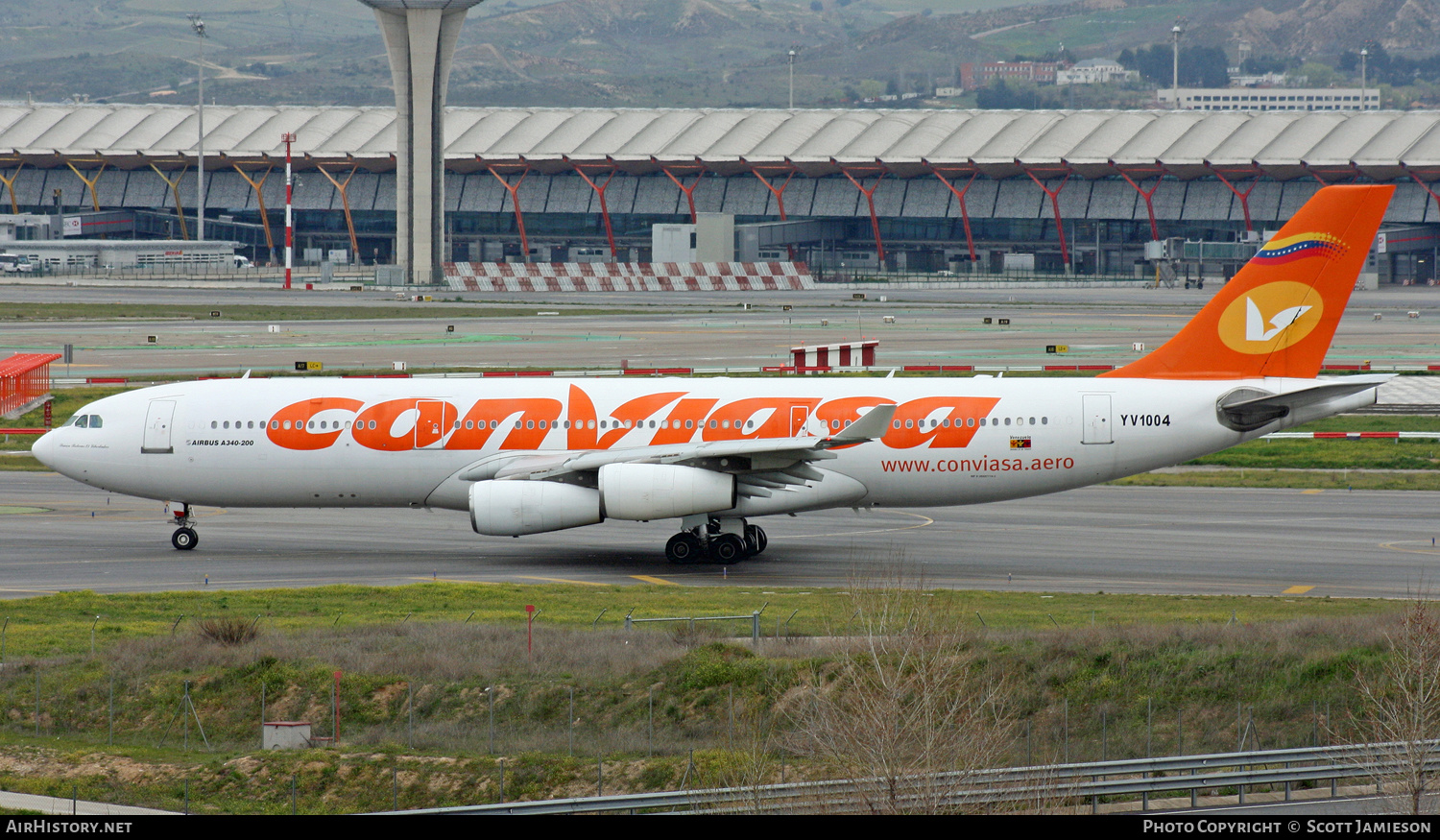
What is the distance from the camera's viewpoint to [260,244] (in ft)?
601

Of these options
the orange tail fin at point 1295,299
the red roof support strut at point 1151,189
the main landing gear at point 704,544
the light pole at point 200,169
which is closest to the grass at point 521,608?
the main landing gear at point 704,544

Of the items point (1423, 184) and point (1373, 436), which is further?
point (1423, 184)

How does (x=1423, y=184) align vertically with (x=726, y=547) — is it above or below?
above

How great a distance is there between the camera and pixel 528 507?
3747 centimetres

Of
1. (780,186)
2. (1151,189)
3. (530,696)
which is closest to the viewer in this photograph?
(530,696)

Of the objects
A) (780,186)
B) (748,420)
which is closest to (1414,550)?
(748,420)

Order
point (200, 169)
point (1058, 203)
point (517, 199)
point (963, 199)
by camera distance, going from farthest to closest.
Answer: point (517, 199) < point (200, 169) < point (963, 199) < point (1058, 203)

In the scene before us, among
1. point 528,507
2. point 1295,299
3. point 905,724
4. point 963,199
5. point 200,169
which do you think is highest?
point 200,169

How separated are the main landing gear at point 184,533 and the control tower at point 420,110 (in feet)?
300

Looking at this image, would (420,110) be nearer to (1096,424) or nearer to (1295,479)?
(1295,479)

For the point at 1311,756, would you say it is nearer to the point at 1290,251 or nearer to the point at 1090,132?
the point at 1290,251

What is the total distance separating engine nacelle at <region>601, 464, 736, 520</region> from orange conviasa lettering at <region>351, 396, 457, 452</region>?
4.80 m

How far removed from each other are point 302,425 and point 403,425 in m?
2.71
